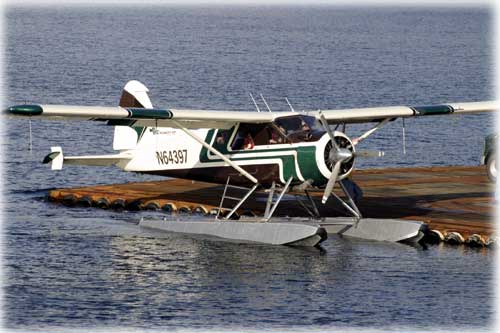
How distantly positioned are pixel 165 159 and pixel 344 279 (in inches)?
282

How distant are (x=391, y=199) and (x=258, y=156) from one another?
5800 mm

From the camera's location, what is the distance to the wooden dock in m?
30.7

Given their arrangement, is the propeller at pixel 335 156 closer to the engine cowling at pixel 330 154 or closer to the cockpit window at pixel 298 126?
the engine cowling at pixel 330 154

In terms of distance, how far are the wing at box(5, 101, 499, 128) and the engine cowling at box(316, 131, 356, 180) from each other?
1.15 metres

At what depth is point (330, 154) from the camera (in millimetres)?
28062

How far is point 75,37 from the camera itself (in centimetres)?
11825

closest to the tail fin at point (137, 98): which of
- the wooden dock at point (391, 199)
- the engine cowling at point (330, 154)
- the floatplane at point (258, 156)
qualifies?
the floatplane at point (258, 156)

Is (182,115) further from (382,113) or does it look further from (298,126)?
(382,113)

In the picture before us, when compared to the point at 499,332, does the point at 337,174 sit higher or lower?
higher

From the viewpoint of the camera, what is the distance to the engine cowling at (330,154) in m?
28.1

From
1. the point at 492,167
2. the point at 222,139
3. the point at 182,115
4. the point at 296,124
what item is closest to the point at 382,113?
the point at 296,124

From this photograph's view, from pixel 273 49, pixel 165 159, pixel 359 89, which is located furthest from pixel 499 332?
pixel 273 49

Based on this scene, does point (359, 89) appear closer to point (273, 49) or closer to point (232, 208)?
point (273, 49)

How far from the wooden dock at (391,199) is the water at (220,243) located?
2.78 ft
